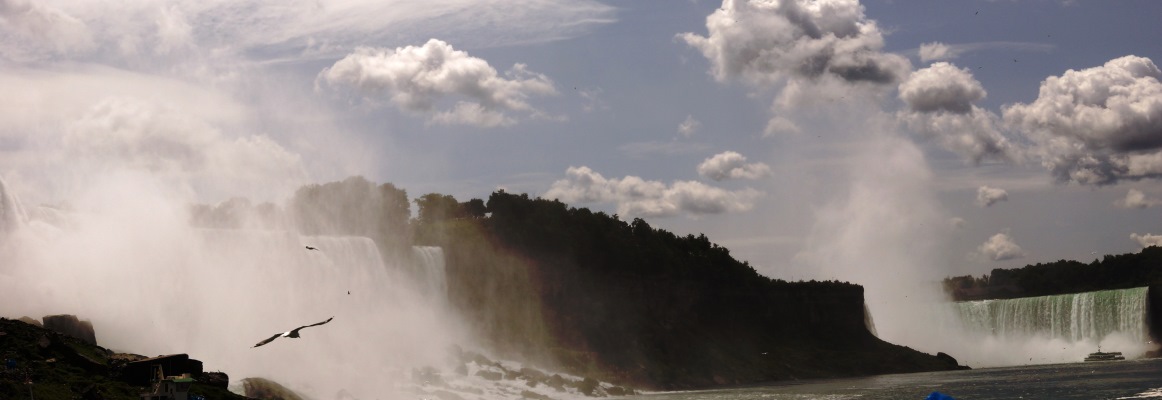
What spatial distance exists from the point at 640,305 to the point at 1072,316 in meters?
39.6

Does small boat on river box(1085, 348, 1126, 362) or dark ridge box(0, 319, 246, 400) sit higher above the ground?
small boat on river box(1085, 348, 1126, 362)

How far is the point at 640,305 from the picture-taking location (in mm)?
103438

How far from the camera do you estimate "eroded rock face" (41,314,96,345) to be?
43031 mm

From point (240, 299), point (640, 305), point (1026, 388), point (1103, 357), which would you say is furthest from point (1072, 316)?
point (240, 299)

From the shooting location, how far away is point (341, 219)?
279 ft

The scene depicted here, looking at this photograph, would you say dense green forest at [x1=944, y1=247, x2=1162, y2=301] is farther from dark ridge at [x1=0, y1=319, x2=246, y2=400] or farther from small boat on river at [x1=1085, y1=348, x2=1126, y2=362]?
dark ridge at [x1=0, y1=319, x2=246, y2=400]

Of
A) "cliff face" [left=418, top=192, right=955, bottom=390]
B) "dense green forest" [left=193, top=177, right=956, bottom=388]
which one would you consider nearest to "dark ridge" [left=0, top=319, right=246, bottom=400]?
"dense green forest" [left=193, top=177, right=956, bottom=388]

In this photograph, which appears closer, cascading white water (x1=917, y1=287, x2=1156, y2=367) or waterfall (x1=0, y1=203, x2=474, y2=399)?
waterfall (x1=0, y1=203, x2=474, y2=399)

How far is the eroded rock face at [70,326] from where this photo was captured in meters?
43.0

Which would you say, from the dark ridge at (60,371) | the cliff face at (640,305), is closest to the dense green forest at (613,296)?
the cliff face at (640,305)

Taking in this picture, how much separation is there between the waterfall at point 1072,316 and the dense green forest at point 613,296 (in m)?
9.79

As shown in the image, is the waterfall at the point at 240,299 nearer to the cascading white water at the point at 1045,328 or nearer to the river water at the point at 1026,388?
the river water at the point at 1026,388

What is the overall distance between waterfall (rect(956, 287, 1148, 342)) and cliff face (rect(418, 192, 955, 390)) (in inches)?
409

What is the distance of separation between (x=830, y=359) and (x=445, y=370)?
167ft
